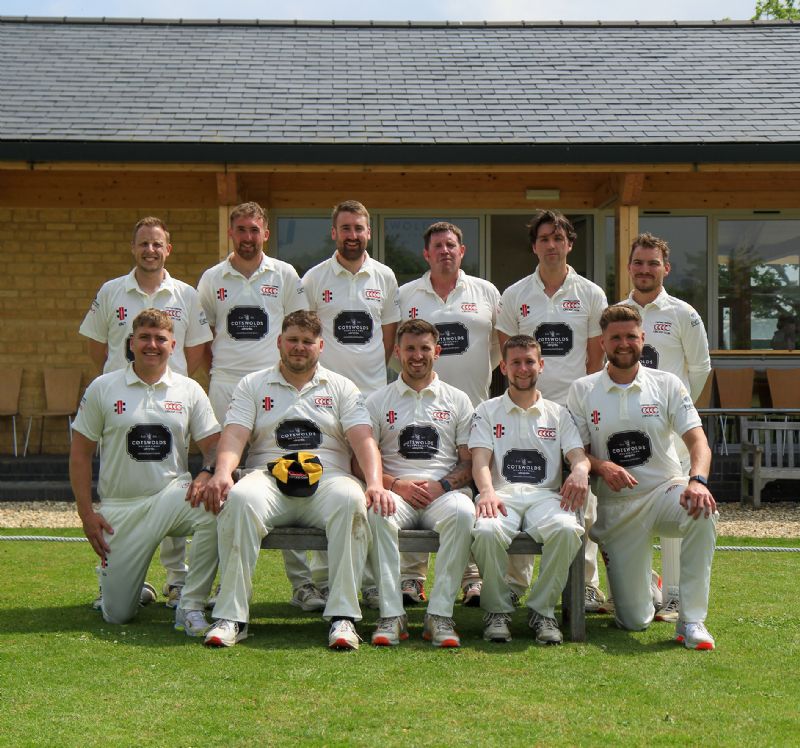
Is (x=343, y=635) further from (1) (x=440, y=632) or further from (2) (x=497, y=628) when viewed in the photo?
(2) (x=497, y=628)

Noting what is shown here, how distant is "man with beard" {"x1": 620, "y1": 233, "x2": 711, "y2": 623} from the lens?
17.8 ft

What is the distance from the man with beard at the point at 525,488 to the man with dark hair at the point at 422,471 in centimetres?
13

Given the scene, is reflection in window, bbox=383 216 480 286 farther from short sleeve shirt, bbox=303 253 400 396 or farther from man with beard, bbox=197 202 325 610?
man with beard, bbox=197 202 325 610

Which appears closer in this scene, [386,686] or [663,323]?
[386,686]

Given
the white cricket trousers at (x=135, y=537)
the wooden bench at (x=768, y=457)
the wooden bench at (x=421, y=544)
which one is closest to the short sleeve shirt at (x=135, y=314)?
the white cricket trousers at (x=135, y=537)

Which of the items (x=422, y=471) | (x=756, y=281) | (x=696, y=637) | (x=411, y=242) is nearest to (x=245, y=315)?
(x=422, y=471)

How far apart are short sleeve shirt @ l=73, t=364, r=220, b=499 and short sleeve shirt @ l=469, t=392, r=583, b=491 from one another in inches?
56.9

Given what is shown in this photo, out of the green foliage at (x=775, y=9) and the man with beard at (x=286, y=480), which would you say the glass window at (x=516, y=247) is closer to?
the man with beard at (x=286, y=480)

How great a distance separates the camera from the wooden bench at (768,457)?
9.43 meters

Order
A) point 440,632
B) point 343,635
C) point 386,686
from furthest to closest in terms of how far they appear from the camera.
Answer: point 440,632, point 343,635, point 386,686

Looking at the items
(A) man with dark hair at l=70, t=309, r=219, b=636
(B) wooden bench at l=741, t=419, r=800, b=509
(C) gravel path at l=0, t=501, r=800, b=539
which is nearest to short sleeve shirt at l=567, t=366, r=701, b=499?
(A) man with dark hair at l=70, t=309, r=219, b=636

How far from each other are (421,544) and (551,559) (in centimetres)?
59

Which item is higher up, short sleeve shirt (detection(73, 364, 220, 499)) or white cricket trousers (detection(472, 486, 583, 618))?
short sleeve shirt (detection(73, 364, 220, 499))

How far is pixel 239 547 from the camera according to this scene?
4605 mm
